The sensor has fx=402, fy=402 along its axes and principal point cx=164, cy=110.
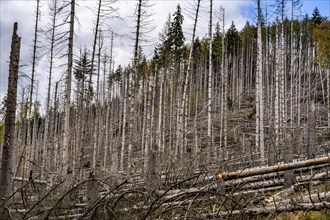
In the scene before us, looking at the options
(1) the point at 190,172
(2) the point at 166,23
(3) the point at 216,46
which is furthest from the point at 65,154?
(3) the point at 216,46

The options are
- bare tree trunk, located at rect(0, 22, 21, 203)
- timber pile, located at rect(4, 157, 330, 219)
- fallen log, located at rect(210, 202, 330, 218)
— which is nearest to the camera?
timber pile, located at rect(4, 157, 330, 219)

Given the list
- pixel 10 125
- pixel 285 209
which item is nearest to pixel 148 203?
pixel 285 209

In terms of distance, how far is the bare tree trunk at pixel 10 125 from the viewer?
7.23 m

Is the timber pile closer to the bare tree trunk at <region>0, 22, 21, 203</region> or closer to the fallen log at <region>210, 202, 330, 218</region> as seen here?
the fallen log at <region>210, 202, 330, 218</region>

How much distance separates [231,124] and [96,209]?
2919 centimetres

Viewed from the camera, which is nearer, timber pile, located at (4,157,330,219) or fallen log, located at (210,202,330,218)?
timber pile, located at (4,157,330,219)

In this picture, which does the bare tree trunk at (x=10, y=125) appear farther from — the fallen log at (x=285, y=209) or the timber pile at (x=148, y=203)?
the fallen log at (x=285, y=209)

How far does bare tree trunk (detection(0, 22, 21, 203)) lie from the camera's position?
7.23 metres

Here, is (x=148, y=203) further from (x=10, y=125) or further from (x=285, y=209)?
(x=10, y=125)

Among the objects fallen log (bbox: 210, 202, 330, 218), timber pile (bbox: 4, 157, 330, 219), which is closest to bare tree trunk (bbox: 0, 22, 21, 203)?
timber pile (bbox: 4, 157, 330, 219)

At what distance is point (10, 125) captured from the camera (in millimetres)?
7621

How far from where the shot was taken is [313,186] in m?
7.81

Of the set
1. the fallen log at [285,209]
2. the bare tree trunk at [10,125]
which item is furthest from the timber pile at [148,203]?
the bare tree trunk at [10,125]

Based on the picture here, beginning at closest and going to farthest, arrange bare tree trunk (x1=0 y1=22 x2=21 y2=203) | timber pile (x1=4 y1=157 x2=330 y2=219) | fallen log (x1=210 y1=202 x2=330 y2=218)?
timber pile (x1=4 y1=157 x2=330 y2=219), fallen log (x1=210 y1=202 x2=330 y2=218), bare tree trunk (x1=0 y1=22 x2=21 y2=203)
